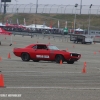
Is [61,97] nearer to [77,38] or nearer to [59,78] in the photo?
[59,78]

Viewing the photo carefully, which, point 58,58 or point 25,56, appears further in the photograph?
point 25,56

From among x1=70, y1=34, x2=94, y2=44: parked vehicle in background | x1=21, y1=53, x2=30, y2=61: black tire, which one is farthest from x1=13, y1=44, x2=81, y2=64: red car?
x1=70, y1=34, x2=94, y2=44: parked vehicle in background

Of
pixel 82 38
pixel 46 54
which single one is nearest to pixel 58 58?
pixel 46 54

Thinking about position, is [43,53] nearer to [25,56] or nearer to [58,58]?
[58,58]

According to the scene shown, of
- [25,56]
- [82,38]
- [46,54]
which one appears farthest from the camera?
[82,38]

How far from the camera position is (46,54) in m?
30.0

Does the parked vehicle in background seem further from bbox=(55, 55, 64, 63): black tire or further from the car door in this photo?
bbox=(55, 55, 64, 63): black tire

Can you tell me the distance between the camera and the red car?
2967 cm

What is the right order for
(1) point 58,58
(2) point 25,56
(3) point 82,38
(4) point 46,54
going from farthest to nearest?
(3) point 82,38 < (2) point 25,56 < (4) point 46,54 < (1) point 58,58

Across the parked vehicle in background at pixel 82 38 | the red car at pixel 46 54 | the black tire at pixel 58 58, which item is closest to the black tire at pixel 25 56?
the red car at pixel 46 54

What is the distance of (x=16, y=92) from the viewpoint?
14727 millimetres

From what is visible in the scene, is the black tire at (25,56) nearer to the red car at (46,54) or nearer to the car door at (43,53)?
the red car at (46,54)

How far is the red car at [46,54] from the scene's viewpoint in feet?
97.3

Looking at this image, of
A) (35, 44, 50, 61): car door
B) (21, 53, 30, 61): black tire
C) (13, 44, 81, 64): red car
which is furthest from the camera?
(21, 53, 30, 61): black tire
